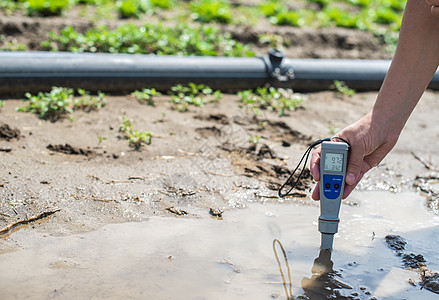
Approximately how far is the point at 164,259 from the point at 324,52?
456cm

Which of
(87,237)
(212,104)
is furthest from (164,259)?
(212,104)

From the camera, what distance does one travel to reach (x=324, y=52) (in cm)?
657

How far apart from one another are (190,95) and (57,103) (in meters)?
1.21

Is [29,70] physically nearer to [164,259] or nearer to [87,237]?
[87,237]

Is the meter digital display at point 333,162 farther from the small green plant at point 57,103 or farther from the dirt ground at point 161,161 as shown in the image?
the small green plant at point 57,103

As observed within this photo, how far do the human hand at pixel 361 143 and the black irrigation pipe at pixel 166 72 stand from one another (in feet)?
7.99

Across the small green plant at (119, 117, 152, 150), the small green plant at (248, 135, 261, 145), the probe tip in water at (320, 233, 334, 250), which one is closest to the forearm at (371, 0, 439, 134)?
Result: the probe tip in water at (320, 233, 334, 250)

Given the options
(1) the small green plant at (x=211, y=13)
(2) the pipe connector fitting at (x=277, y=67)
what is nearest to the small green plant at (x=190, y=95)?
(2) the pipe connector fitting at (x=277, y=67)

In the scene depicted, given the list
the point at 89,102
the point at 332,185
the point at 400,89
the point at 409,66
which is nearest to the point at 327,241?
the point at 332,185

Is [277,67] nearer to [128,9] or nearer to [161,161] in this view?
[161,161]

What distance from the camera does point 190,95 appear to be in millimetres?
4805

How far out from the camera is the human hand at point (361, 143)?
2580 millimetres

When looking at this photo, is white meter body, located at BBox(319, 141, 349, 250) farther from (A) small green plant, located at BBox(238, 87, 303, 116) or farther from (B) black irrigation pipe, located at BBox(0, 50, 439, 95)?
(B) black irrigation pipe, located at BBox(0, 50, 439, 95)

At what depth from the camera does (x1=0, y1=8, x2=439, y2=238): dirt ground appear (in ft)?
10.3
